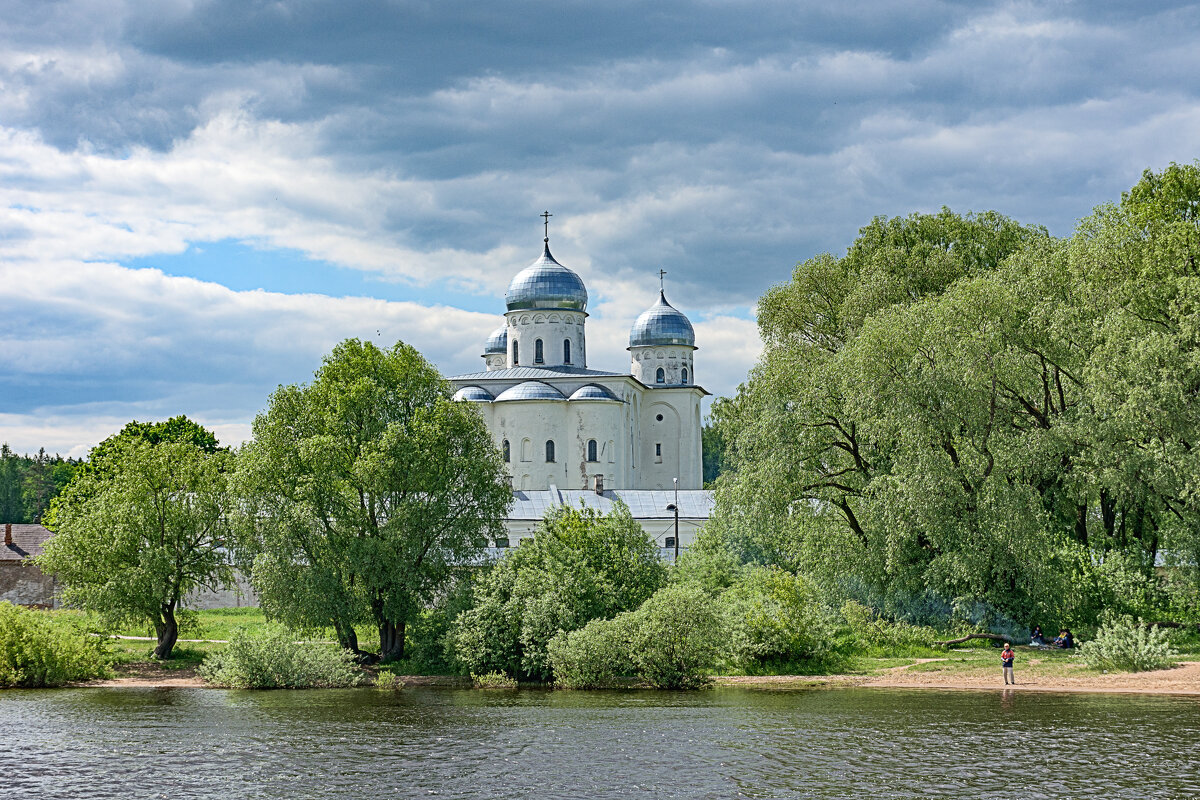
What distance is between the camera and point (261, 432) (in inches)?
1230

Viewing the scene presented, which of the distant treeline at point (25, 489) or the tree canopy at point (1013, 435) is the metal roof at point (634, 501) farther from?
the distant treeline at point (25, 489)

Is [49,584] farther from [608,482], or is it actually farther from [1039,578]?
[1039,578]

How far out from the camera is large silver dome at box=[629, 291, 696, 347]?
6831cm

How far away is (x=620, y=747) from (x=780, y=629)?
10241 mm

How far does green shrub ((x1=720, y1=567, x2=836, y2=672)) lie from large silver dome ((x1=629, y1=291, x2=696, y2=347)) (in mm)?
40131

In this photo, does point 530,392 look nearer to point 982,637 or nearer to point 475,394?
point 475,394

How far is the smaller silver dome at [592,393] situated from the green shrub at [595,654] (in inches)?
1197

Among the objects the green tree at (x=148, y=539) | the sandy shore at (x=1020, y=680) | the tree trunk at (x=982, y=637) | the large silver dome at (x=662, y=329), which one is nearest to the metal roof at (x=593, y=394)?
the large silver dome at (x=662, y=329)

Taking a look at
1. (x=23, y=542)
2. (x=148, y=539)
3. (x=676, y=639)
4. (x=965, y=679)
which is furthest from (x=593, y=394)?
(x=965, y=679)

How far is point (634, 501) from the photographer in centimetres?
5147

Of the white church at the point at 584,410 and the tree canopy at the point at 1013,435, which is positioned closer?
the tree canopy at the point at 1013,435

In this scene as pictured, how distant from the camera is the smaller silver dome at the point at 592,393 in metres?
57.2

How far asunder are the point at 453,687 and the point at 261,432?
8.46 metres

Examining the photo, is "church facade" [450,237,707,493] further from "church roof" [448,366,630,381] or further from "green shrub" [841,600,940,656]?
"green shrub" [841,600,940,656]
